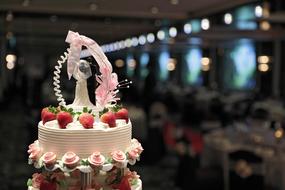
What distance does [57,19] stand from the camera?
919 centimetres

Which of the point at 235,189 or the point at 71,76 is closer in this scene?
the point at 71,76

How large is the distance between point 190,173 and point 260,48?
32.9 feet

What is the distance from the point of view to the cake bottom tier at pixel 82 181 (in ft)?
9.04

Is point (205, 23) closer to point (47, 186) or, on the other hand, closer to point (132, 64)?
point (47, 186)

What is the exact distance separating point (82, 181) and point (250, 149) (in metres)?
4.23

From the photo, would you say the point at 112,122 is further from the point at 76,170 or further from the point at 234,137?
the point at 234,137

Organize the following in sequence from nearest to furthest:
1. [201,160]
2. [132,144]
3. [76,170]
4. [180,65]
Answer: [76,170] → [132,144] → [201,160] → [180,65]

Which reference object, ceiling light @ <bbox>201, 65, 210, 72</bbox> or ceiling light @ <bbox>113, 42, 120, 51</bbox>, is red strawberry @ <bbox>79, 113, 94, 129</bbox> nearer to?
ceiling light @ <bbox>113, 42, 120, 51</bbox>

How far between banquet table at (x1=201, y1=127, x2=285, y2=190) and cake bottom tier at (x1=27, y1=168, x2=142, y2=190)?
11.7ft

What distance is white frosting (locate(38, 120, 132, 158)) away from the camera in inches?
108

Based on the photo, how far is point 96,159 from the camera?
8.74 feet

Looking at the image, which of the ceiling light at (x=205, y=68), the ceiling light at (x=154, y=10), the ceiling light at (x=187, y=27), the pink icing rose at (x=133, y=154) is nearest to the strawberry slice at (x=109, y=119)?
the pink icing rose at (x=133, y=154)

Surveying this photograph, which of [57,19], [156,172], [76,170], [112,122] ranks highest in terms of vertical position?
[57,19]

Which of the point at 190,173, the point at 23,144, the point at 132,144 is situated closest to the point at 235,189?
Answer: the point at 190,173
